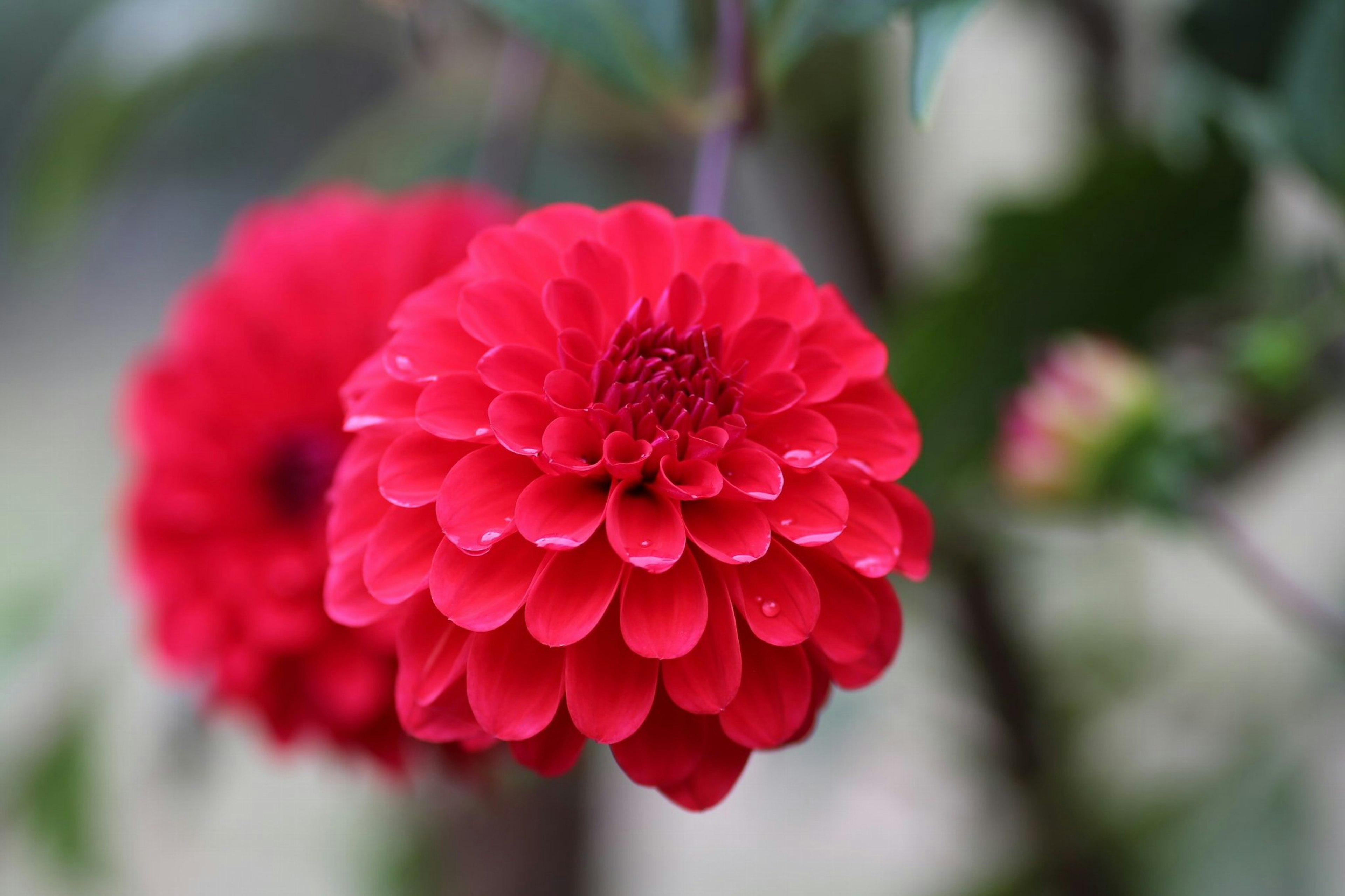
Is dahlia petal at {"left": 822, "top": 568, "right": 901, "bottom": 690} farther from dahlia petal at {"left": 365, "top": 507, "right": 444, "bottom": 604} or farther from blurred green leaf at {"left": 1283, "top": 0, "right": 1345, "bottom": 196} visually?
blurred green leaf at {"left": 1283, "top": 0, "right": 1345, "bottom": 196}

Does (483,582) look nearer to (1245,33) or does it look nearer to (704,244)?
(704,244)

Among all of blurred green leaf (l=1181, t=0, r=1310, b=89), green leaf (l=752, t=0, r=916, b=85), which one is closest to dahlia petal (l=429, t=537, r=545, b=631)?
green leaf (l=752, t=0, r=916, b=85)

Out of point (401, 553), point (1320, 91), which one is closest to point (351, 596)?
point (401, 553)

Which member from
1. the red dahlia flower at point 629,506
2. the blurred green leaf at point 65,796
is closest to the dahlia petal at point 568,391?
the red dahlia flower at point 629,506

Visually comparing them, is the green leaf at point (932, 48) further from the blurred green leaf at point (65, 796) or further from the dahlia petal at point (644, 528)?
the blurred green leaf at point (65, 796)

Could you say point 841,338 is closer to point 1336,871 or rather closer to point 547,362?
point 547,362

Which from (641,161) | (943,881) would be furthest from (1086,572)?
(641,161)
